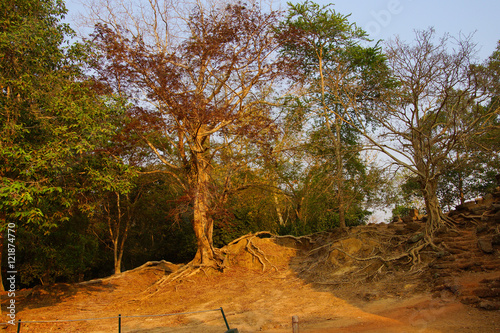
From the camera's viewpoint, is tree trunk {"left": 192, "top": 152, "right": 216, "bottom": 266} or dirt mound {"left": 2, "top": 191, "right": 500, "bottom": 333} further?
tree trunk {"left": 192, "top": 152, "right": 216, "bottom": 266}

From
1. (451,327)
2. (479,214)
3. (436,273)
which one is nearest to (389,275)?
(436,273)

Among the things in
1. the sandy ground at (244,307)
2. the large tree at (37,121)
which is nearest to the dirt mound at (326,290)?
the sandy ground at (244,307)

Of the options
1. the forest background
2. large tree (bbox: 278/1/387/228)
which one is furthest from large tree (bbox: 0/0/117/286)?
large tree (bbox: 278/1/387/228)

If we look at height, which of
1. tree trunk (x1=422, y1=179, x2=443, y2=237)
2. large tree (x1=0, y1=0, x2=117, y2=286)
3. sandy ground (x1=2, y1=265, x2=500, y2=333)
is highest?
large tree (x1=0, y1=0, x2=117, y2=286)

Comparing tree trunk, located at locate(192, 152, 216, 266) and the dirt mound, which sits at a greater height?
tree trunk, located at locate(192, 152, 216, 266)

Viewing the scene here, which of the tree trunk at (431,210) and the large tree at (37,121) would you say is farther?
the tree trunk at (431,210)

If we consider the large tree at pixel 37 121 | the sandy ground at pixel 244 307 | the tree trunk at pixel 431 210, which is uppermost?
the large tree at pixel 37 121

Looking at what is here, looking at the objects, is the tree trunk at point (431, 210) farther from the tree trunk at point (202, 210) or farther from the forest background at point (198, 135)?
the tree trunk at point (202, 210)

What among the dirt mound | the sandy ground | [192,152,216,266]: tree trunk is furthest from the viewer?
[192,152,216,266]: tree trunk

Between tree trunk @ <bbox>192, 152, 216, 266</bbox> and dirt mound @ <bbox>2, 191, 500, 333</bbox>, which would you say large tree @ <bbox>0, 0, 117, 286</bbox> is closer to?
dirt mound @ <bbox>2, 191, 500, 333</bbox>

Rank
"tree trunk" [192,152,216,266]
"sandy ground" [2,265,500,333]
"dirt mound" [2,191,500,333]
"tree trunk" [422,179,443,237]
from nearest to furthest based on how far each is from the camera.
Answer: "sandy ground" [2,265,500,333] < "dirt mound" [2,191,500,333] < "tree trunk" [422,179,443,237] < "tree trunk" [192,152,216,266]

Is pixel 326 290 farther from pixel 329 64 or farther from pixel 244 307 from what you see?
pixel 329 64

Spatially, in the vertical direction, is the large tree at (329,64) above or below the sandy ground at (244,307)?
above

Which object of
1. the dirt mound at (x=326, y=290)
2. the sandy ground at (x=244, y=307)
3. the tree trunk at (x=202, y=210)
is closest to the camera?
the sandy ground at (x=244, y=307)
